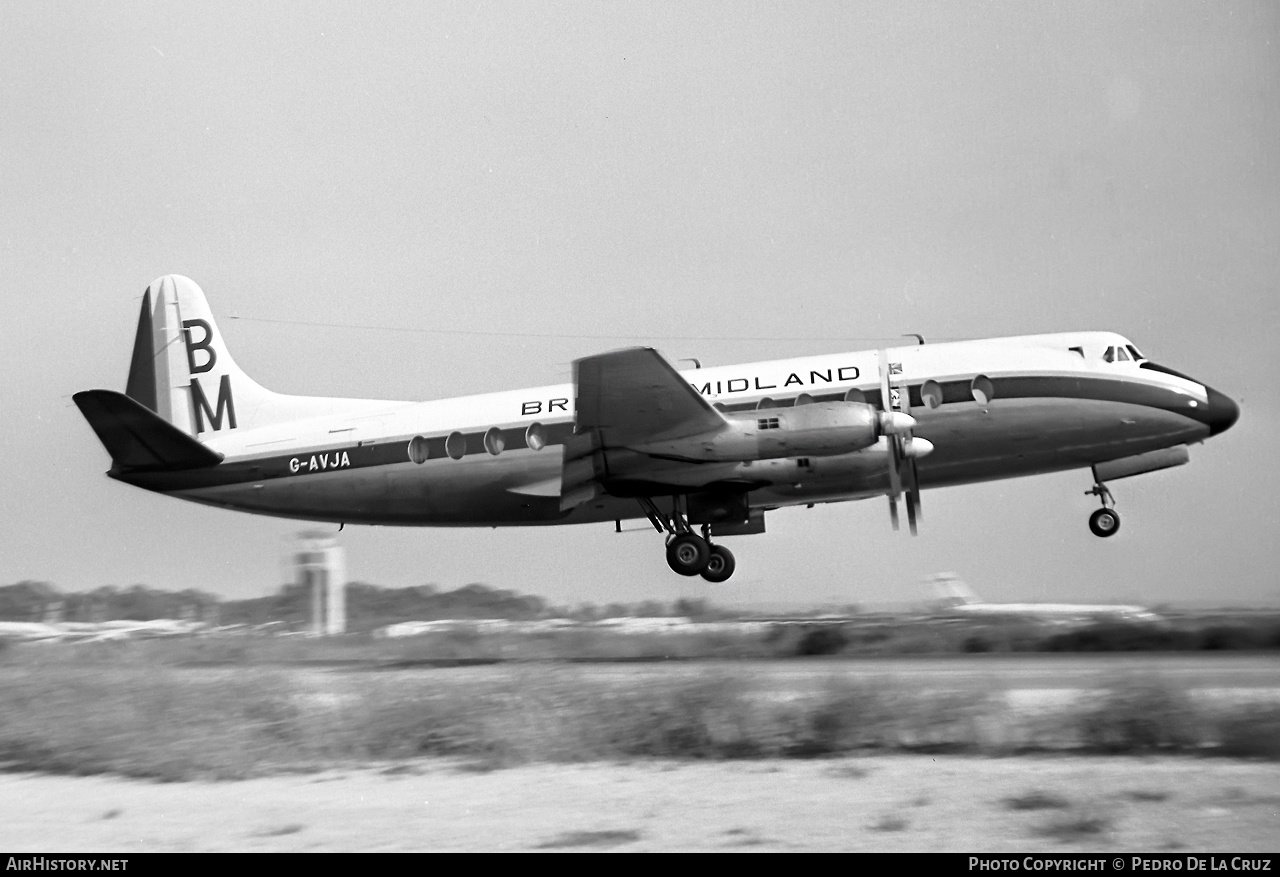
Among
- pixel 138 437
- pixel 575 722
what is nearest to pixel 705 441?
pixel 575 722

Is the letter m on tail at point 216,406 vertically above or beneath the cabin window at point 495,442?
above

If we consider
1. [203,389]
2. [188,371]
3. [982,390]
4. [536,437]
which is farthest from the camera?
[188,371]

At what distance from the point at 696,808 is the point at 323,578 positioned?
14.4 metres

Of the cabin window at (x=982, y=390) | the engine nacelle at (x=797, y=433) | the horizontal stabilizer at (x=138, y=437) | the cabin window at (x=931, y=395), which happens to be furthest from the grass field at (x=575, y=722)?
the cabin window at (x=982, y=390)

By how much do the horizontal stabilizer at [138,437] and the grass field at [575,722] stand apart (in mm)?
4182

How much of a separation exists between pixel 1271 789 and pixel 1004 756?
2.58 m

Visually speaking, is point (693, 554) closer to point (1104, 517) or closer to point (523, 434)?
point (523, 434)

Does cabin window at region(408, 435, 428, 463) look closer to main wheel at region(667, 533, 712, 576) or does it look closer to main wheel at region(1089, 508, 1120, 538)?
main wheel at region(667, 533, 712, 576)

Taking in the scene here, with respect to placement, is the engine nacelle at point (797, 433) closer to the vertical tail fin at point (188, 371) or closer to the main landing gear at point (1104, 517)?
the main landing gear at point (1104, 517)

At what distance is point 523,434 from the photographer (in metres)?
19.9

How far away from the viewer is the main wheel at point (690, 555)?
19.2 meters

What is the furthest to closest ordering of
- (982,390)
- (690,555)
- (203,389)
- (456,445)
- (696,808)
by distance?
(203,389), (456,445), (690,555), (982,390), (696,808)

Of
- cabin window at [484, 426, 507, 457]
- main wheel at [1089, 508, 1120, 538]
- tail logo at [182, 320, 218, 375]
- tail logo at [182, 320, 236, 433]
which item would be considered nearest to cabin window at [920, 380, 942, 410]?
main wheel at [1089, 508, 1120, 538]
